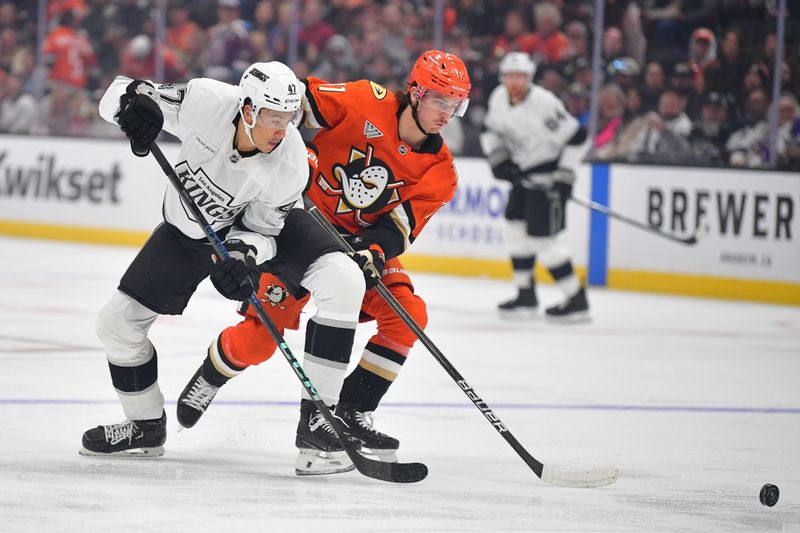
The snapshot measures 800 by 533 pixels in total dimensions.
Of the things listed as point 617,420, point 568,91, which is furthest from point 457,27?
point 617,420

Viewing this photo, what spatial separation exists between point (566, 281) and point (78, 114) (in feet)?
16.9

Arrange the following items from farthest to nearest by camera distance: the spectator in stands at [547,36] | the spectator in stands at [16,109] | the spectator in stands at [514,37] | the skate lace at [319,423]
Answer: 1. the spectator in stands at [16,109]
2. the spectator in stands at [514,37]
3. the spectator in stands at [547,36]
4. the skate lace at [319,423]

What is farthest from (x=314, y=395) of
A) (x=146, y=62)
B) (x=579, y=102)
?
(x=146, y=62)

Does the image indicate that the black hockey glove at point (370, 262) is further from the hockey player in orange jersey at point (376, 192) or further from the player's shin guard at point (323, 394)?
the player's shin guard at point (323, 394)

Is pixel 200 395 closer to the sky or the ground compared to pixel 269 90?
closer to the ground

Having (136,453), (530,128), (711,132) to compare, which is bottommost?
(136,453)

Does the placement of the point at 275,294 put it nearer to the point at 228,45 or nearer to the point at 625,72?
the point at 625,72

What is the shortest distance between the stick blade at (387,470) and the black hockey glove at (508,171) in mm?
4212

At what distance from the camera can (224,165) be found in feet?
11.2

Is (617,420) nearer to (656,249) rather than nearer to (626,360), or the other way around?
(626,360)

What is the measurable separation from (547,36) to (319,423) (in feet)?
20.3

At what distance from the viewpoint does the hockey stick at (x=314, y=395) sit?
130 inches

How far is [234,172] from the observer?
3.40m

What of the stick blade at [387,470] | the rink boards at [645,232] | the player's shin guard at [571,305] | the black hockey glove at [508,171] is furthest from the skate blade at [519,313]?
the stick blade at [387,470]
